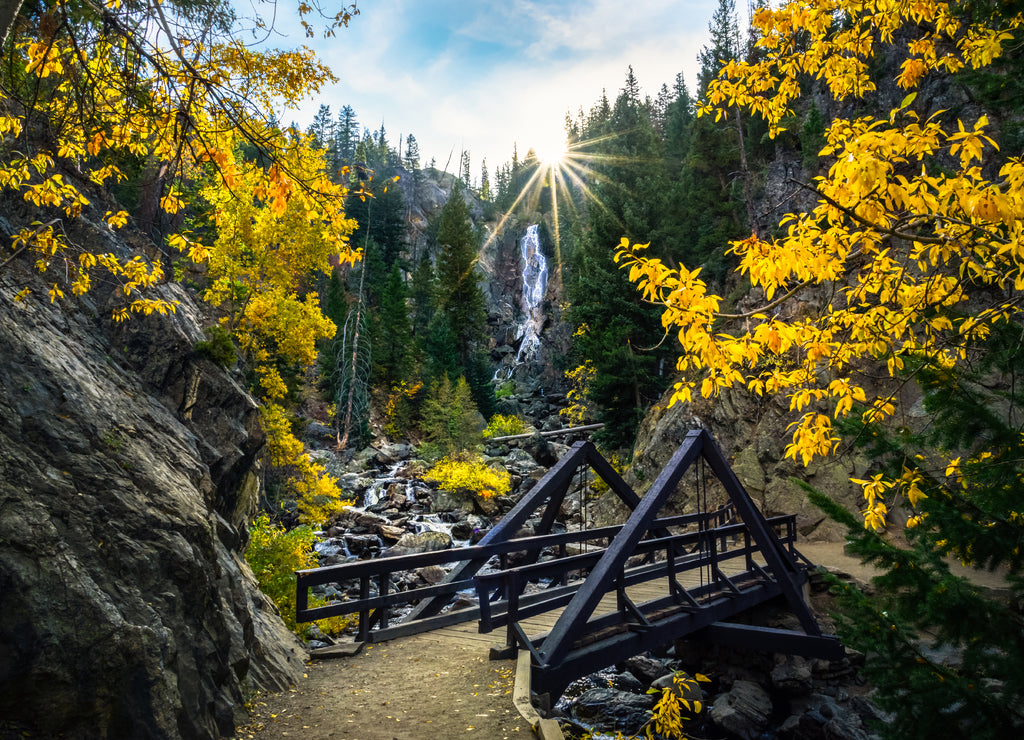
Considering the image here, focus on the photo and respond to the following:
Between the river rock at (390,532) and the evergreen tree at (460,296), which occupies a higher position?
the evergreen tree at (460,296)

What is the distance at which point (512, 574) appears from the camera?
18.4 ft

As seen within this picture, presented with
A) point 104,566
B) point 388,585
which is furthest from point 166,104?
point 388,585

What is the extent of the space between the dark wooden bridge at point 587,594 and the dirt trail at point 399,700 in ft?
1.43

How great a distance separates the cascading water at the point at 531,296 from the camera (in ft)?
169

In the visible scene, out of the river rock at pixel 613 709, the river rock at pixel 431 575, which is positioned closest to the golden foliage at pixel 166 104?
the river rock at pixel 613 709

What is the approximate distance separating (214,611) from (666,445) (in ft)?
56.1

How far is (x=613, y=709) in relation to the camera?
8.10 metres

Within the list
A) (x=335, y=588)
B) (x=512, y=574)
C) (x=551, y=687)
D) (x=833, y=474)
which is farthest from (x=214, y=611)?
(x=833, y=474)

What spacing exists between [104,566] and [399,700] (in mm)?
2598

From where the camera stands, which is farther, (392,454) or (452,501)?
(392,454)

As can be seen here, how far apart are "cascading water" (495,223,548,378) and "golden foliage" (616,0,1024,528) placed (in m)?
46.0

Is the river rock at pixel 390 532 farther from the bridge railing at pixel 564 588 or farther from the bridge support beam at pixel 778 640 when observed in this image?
the bridge support beam at pixel 778 640

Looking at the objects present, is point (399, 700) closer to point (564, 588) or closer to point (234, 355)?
point (564, 588)

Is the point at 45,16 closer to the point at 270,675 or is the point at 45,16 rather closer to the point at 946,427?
the point at 270,675
